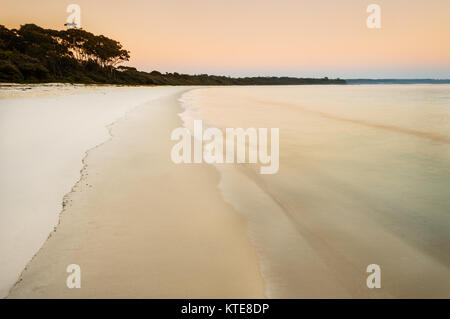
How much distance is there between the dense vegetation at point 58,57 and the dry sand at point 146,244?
32894mm

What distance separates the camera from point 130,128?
9.42 m

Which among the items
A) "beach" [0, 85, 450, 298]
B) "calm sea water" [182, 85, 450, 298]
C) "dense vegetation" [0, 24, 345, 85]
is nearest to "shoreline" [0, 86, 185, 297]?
"beach" [0, 85, 450, 298]

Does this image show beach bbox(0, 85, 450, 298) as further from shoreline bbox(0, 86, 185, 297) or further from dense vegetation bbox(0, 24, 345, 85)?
dense vegetation bbox(0, 24, 345, 85)

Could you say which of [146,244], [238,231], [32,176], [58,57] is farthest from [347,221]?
[58,57]

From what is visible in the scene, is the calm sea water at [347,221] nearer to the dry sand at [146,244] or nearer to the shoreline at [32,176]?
the dry sand at [146,244]

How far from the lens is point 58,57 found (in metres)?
46.9

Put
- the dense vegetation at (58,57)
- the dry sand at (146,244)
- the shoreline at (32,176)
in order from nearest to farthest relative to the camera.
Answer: the dry sand at (146,244) → the shoreline at (32,176) → the dense vegetation at (58,57)

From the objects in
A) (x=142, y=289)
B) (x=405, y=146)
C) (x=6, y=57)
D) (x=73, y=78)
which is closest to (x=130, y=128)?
(x=142, y=289)

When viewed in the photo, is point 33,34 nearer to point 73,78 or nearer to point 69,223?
point 73,78

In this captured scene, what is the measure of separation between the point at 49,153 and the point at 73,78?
4646 centimetres

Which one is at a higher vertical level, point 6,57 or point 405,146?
point 6,57

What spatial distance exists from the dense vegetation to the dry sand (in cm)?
3289

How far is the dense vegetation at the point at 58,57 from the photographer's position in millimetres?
31733

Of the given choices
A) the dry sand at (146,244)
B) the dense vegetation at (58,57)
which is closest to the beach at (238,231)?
the dry sand at (146,244)
